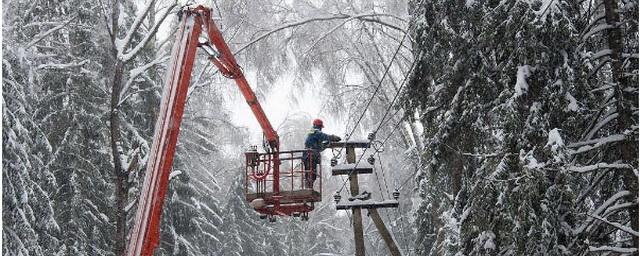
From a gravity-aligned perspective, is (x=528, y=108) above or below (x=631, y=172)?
above

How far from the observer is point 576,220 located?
764 centimetres

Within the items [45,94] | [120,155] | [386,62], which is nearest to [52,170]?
[45,94]

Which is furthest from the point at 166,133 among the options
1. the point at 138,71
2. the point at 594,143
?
the point at 138,71

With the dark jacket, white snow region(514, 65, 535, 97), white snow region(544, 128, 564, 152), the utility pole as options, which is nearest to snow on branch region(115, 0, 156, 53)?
the dark jacket

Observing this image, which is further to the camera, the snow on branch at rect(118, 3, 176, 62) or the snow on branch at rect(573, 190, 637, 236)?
the snow on branch at rect(118, 3, 176, 62)

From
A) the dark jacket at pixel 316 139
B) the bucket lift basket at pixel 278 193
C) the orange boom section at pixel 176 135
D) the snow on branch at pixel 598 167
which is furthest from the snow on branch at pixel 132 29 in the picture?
the snow on branch at pixel 598 167

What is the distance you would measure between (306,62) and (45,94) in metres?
6.47

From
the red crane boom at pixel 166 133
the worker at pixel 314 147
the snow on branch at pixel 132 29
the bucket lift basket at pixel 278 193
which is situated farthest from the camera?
the snow on branch at pixel 132 29

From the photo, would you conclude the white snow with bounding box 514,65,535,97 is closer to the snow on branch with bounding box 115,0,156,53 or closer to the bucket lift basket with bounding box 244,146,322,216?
the bucket lift basket with bounding box 244,146,322,216

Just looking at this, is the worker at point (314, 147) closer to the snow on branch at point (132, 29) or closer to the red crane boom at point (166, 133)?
the red crane boom at point (166, 133)

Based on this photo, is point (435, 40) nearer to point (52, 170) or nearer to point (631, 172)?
point (631, 172)

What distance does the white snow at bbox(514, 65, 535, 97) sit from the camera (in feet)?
25.3

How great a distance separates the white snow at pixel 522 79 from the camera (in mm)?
7699

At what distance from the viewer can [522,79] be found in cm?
774
